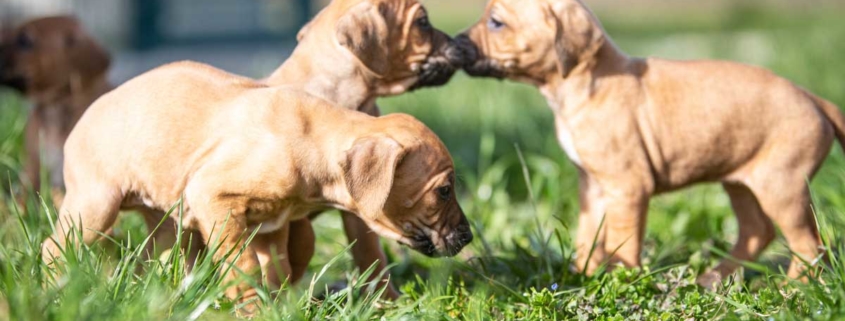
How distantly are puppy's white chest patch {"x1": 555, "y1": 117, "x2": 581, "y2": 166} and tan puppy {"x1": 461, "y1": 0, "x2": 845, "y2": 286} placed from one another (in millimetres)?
10

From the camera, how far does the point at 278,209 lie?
14.3 feet

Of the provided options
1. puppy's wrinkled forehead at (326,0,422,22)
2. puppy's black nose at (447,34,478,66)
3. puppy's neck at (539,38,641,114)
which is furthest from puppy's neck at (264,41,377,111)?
puppy's neck at (539,38,641,114)

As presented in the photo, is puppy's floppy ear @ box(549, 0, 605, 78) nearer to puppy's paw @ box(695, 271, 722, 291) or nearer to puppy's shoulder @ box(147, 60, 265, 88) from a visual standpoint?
puppy's paw @ box(695, 271, 722, 291)

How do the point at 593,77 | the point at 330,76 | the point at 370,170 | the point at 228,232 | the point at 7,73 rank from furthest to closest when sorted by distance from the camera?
the point at 7,73
the point at 593,77
the point at 330,76
the point at 228,232
the point at 370,170

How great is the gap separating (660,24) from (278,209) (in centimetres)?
2232

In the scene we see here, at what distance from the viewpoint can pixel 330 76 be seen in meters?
5.06

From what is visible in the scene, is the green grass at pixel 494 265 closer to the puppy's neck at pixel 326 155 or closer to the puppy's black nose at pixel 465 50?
the puppy's neck at pixel 326 155

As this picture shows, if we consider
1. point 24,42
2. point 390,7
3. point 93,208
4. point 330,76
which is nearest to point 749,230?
point 390,7

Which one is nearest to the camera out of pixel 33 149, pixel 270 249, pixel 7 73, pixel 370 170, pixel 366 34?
pixel 370 170

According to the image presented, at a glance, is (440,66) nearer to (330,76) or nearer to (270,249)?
(330,76)

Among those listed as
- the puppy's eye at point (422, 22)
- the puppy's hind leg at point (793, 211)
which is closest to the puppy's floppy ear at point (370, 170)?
the puppy's eye at point (422, 22)

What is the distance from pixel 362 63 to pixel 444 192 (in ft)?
2.86

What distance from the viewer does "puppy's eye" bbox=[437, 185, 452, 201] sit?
175 inches

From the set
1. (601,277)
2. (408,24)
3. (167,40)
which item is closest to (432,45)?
(408,24)
